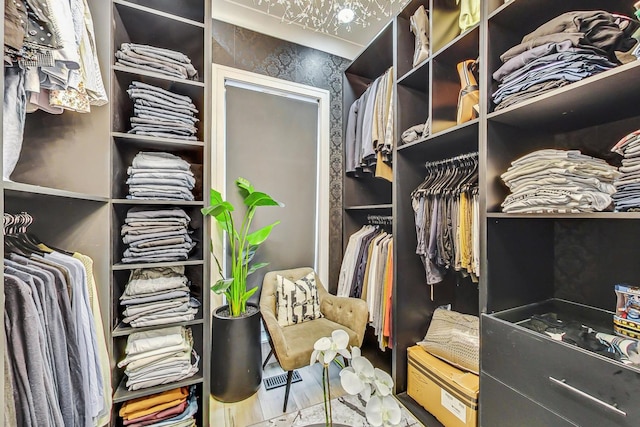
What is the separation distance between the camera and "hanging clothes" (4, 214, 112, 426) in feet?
2.23

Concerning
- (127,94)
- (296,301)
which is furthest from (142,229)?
(296,301)

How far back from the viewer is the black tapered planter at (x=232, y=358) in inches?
71.8

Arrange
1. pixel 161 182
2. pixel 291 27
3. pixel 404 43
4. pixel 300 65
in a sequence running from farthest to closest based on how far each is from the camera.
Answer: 1. pixel 300 65
2. pixel 291 27
3. pixel 404 43
4. pixel 161 182

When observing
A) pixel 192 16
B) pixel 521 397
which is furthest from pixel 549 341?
pixel 192 16

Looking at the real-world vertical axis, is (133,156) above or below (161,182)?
above

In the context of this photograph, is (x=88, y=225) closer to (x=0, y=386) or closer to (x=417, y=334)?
(x=0, y=386)

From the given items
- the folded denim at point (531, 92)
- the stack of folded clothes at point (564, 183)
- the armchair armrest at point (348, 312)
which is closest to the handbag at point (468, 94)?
the folded denim at point (531, 92)

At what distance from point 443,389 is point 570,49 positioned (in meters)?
1.75

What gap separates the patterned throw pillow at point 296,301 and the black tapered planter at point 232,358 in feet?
0.91

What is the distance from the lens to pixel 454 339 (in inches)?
65.2

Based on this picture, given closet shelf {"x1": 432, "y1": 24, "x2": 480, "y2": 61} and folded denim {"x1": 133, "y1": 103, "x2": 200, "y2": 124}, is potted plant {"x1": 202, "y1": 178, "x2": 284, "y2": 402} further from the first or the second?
closet shelf {"x1": 432, "y1": 24, "x2": 480, "y2": 61}

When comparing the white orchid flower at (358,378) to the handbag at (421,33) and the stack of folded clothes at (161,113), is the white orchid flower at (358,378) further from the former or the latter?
the handbag at (421,33)

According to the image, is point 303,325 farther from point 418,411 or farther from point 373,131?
point 373,131

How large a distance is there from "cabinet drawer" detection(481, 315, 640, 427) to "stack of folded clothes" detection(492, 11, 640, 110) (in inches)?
39.3
